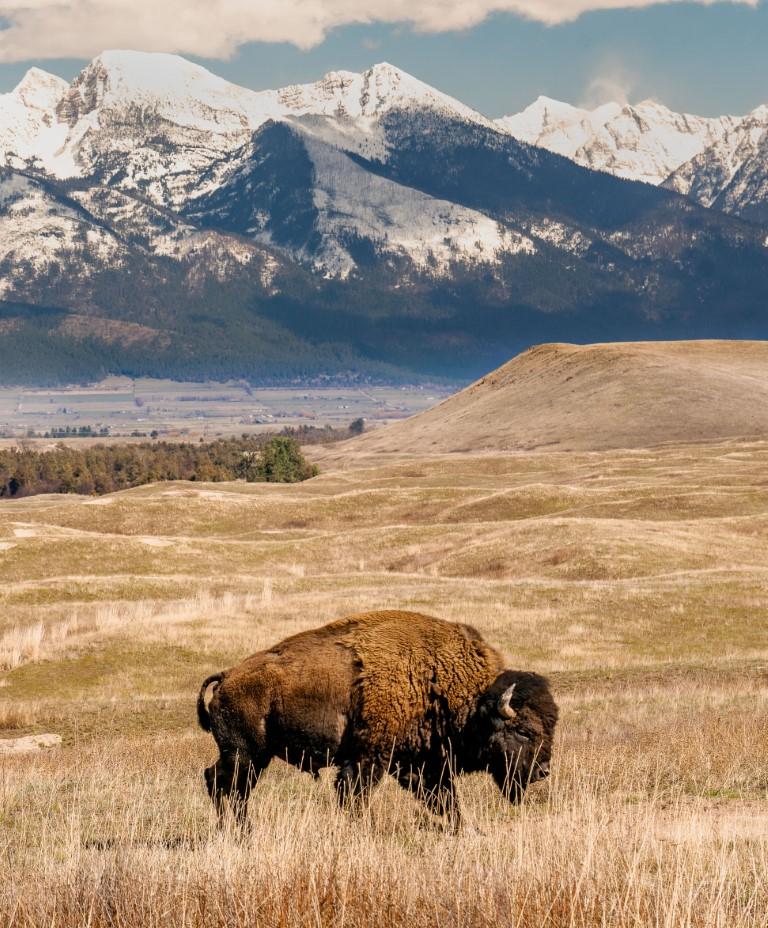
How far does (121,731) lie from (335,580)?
27.2 meters

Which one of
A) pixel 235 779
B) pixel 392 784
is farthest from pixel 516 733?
pixel 235 779

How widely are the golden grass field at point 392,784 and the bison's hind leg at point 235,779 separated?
28 centimetres

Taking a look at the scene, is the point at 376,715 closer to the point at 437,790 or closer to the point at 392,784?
the point at 437,790

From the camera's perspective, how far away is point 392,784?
42.8ft

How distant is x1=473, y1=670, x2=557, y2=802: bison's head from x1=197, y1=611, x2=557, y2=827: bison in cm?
1

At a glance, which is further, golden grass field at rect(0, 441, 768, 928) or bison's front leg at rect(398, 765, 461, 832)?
bison's front leg at rect(398, 765, 461, 832)

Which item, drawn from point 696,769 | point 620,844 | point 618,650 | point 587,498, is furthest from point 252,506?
point 620,844

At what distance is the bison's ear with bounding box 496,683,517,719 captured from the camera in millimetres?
11234

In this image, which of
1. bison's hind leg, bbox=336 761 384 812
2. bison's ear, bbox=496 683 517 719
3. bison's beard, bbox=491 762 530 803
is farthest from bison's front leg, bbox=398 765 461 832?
bison's ear, bbox=496 683 517 719

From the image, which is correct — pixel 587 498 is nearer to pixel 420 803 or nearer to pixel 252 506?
pixel 252 506

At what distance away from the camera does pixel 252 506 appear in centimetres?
9088

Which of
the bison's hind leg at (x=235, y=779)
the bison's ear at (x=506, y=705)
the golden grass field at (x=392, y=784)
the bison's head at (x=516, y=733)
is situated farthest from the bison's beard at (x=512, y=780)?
the bison's hind leg at (x=235, y=779)

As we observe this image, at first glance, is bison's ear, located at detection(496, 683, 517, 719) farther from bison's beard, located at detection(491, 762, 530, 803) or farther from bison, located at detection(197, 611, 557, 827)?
bison's beard, located at detection(491, 762, 530, 803)

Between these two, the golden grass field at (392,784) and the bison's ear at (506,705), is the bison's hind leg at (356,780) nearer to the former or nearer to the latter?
the golden grass field at (392,784)
